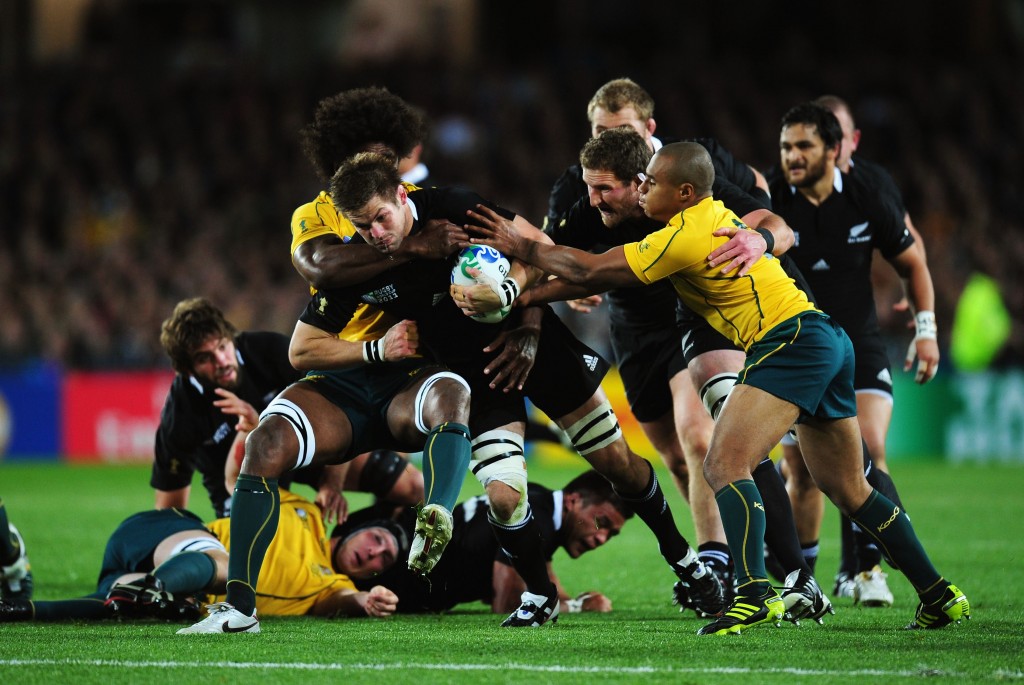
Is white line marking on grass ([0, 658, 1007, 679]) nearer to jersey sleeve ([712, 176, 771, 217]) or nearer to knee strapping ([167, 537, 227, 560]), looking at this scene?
knee strapping ([167, 537, 227, 560])

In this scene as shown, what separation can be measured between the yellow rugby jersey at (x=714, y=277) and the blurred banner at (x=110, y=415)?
1305 cm

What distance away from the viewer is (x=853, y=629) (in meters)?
5.91

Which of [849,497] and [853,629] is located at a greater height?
[849,497]

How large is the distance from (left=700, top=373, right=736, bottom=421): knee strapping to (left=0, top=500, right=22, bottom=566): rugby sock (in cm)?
345

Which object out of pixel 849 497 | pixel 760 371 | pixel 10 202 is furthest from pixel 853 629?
pixel 10 202

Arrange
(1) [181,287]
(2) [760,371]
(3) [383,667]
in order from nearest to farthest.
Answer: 1. (3) [383,667]
2. (2) [760,371]
3. (1) [181,287]

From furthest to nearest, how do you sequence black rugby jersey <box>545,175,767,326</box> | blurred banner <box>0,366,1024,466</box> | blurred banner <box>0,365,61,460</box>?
blurred banner <box>0,365,61,460</box> → blurred banner <box>0,366,1024,466</box> → black rugby jersey <box>545,175,767,326</box>

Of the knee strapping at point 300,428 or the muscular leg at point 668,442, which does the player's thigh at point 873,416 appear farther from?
the knee strapping at point 300,428

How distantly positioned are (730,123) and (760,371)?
15846 mm

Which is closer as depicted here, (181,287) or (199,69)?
(181,287)

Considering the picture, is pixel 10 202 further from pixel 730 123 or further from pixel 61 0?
pixel 730 123

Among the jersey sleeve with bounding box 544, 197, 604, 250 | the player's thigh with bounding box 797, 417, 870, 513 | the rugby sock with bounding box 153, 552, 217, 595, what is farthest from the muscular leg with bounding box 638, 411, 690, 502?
the rugby sock with bounding box 153, 552, 217, 595

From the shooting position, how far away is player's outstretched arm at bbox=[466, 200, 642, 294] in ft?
19.1

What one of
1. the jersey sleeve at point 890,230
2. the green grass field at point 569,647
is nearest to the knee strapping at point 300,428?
the green grass field at point 569,647
